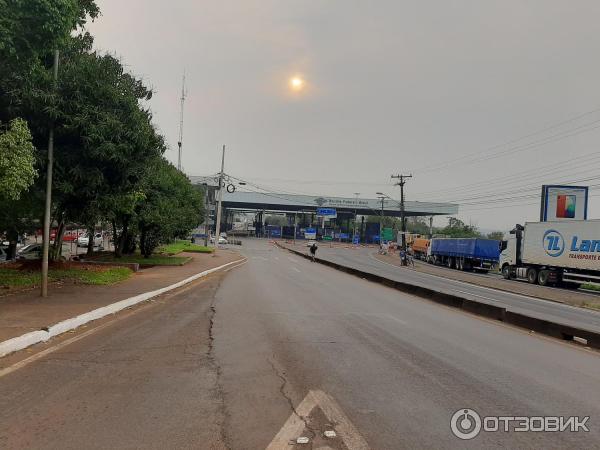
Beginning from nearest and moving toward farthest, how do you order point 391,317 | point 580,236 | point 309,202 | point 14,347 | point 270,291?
point 14,347 < point 391,317 < point 270,291 < point 580,236 < point 309,202

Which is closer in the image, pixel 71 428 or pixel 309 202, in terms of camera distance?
pixel 71 428

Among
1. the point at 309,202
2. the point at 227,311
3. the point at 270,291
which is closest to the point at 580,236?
the point at 270,291

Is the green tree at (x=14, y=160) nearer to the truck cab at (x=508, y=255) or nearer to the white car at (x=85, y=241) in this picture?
the truck cab at (x=508, y=255)

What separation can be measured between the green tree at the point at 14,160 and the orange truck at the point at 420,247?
59.3 metres

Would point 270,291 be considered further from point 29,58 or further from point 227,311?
point 29,58

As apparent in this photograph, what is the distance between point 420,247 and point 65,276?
56.7 meters

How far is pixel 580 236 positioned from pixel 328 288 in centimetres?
1910

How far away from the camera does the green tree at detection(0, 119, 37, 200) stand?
991 cm

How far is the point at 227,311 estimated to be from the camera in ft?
42.0

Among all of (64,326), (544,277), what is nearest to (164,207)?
(64,326)

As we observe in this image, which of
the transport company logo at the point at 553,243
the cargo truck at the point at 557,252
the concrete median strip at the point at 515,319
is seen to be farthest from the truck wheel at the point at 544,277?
the concrete median strip at the point at 515,319

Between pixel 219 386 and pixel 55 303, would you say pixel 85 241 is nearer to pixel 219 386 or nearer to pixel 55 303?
pixel 55 303

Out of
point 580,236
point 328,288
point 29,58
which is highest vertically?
point 29,58

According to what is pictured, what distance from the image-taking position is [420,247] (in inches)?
2719
